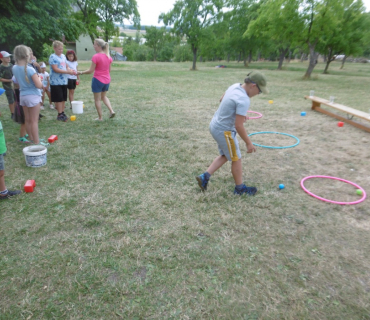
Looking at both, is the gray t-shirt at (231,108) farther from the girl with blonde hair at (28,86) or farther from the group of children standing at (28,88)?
the girl with blonde hair at (28,86)

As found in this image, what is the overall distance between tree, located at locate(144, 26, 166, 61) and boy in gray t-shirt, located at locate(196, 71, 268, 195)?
243 feet

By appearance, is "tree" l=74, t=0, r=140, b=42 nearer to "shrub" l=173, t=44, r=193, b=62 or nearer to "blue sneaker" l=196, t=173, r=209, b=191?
"blue sneaker" l=196, t=173, r=209, b=191

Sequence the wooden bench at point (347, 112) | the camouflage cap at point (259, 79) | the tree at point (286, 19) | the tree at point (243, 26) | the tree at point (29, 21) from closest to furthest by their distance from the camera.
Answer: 1. the camouflage cap at point (259, 79)
2. the wooden bench at point (347, 112)
3. the tree at point (29, 21)
4. the tree at point (286, 19)
5. the tree at point (243, 26)

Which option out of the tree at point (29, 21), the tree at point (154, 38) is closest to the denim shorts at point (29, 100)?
the tree at point (29, 21)

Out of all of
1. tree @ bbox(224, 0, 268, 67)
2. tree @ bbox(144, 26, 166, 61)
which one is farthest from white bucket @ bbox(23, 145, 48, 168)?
tree @ bbox(144, 26, 166, 61)

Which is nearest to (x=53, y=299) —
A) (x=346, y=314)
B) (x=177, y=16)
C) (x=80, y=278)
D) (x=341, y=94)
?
(x=80, y=278)

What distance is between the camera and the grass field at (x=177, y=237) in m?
2.03

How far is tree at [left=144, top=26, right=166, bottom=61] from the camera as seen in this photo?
7067cm

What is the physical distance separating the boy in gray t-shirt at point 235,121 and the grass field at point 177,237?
11.4 inches

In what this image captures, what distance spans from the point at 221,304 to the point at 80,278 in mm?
1181

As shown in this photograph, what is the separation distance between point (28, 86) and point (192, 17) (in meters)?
22.7

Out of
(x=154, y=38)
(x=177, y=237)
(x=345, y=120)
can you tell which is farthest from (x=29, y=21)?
(x=154, y=38)

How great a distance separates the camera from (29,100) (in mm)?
4305

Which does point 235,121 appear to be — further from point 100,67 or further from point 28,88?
point 100,67
